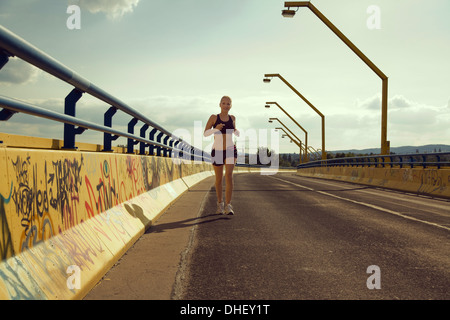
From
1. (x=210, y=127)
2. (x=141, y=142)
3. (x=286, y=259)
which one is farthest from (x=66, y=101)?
(x=141, y=142)

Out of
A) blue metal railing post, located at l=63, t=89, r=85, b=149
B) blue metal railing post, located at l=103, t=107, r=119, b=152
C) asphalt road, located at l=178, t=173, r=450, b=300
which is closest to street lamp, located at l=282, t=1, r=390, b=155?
asphalt road, located at l=178, t=173, r=450, b=300

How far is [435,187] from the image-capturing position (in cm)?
1338

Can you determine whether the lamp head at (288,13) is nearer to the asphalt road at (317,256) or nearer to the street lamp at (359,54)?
the street lamp at (359,54)

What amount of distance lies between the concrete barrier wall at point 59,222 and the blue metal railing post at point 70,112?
0.20 meters

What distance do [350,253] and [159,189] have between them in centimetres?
483

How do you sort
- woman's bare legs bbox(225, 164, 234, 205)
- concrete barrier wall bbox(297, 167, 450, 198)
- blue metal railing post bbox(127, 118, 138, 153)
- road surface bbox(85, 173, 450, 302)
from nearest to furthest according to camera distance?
road surface bbox(85, 173, 450, 302) < blue metal railing post bbox(127, 118, 138, 153) < woman's bare legs bbox(225, 164, 234, 205) < concrete barrier wall bbox(297, 167, 450, 198)

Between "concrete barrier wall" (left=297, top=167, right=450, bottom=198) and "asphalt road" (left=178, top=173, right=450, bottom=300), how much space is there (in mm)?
5269

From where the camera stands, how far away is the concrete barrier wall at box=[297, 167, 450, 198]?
13.1 m

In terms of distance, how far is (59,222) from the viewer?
345 cm

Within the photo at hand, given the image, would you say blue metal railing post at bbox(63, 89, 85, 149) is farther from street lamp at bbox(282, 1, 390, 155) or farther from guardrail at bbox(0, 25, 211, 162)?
street lamp at bbox(282, 1, 390, 155)

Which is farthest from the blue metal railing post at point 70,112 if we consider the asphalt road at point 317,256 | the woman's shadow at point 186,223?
the woman's shadow at point 186,223
